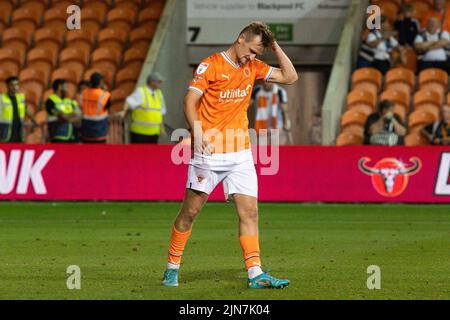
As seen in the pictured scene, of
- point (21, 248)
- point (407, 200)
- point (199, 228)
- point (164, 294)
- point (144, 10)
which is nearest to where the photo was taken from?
point (164, 294)

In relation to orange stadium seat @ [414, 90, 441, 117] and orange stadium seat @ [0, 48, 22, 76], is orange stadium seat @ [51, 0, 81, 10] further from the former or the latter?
orange stadium seat @ [414, 90, 441, 117]

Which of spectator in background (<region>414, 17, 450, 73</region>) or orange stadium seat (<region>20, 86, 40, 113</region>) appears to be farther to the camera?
orange stadium seat (<region>20, 86, 40, 113</region>)

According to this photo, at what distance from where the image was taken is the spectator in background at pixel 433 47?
23656 mm

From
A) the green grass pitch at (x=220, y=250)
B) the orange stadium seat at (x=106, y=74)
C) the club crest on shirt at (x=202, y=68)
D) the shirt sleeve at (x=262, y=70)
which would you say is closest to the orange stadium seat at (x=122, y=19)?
the orange stadium seat at (x=106, y=74)

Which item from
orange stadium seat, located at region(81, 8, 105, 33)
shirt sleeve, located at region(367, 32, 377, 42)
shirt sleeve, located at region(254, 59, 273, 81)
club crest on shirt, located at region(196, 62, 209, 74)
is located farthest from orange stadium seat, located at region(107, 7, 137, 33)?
club crest on shirt, located at region(196, 62, 209, 74)

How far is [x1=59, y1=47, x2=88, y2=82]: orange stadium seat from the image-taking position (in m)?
27.0

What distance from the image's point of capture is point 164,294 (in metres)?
10.3

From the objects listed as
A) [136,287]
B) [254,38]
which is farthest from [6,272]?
[254,38]

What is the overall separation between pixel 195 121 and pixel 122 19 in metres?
17.9

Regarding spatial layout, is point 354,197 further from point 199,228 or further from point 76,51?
point 76,51

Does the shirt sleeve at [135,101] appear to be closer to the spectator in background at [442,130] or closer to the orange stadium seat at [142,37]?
the orange stadium seat at [142,37]

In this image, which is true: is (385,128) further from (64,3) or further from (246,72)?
(246,72)

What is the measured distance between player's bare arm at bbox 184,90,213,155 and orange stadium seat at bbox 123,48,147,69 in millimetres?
16524

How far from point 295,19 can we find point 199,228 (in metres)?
10.3
